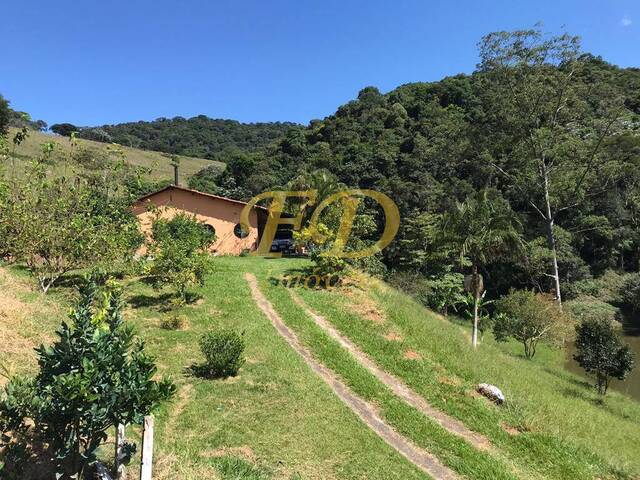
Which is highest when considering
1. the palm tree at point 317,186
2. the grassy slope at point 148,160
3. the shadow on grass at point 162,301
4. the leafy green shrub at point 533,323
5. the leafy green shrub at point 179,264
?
the grassy slope at point 148,160

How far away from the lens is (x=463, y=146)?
110 ft

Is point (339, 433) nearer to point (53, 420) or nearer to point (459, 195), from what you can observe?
point (53, 420)

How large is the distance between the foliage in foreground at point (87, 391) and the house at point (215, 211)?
969 inches

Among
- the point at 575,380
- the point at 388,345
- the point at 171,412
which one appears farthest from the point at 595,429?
the point at 171,412

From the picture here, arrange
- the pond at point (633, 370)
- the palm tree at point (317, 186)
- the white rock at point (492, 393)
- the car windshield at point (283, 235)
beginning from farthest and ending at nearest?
the car windshield at point (283, 235) → the palm tree at point (317, 186) → the pond at point (633, 370) → the white rock at point (492, 393)

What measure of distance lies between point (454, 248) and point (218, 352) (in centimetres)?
1151

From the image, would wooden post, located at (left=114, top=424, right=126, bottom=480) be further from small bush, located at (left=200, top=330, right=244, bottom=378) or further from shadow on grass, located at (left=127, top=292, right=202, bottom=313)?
shadow on grass, located at (left=127, top=292, right=202, bottom=313)

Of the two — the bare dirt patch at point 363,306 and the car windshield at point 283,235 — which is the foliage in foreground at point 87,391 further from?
the car windshield at point 283,235

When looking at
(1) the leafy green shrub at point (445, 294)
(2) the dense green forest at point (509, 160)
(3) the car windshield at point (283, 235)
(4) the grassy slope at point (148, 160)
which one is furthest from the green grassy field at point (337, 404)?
(4) the grassy slope at point (148, 160)

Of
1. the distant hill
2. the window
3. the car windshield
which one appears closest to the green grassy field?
the window

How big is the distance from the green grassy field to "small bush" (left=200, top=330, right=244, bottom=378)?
0.33m

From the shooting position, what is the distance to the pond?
24.7 meters

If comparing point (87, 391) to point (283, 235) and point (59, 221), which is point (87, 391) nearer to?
point (59, 221)

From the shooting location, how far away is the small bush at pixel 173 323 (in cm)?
1454
